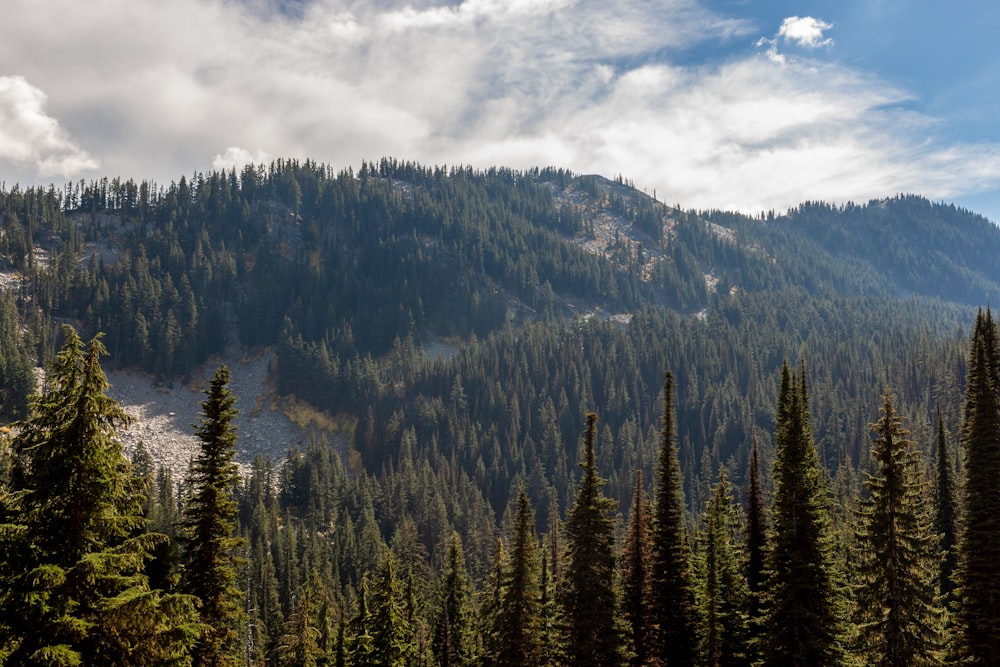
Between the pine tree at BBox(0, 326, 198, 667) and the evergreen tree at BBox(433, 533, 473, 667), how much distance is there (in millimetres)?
40939

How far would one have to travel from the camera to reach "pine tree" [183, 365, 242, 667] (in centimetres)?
2467

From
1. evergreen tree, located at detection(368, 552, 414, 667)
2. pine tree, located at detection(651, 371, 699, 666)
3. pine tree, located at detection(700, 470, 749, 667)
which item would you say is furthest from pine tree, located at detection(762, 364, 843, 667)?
evergreen tree, located at detection(368, 552, 414, 667)

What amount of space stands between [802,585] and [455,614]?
35.9 m

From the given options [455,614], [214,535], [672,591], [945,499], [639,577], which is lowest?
[455,614]

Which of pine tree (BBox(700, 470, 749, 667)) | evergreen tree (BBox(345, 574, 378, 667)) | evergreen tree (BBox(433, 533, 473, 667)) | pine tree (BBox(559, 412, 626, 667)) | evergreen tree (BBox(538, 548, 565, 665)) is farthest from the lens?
evergreen tree (BBox(433, 533, 473, 667))

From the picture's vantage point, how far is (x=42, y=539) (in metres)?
17.5

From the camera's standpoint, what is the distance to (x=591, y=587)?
37.7 metres

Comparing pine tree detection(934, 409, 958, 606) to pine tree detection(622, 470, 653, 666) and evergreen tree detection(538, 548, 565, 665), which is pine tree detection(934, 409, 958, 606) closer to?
pine tree detection(622, 470, 653, 666)

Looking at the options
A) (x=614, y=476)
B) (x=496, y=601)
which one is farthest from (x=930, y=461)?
(x=496, y=601)

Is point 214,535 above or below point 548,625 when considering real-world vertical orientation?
above

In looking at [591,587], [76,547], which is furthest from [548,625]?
[76,547]

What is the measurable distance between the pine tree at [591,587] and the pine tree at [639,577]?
195 inches

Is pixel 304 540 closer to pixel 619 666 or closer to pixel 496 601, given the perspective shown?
pixel 496 601

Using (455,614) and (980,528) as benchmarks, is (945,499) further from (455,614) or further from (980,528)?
(455,614)
